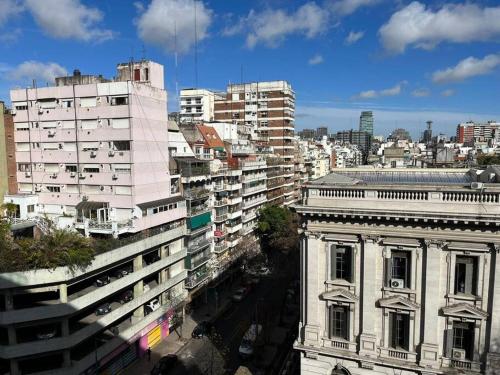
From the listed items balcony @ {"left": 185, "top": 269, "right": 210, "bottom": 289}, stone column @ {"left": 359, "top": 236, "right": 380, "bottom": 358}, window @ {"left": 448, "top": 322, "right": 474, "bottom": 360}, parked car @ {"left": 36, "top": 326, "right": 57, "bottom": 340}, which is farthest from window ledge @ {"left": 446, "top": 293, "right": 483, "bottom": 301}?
balcony @ {"left": 185, "top": 269, "right": 210, "bottom": 289}

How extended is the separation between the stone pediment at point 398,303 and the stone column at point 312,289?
4194 millimetres

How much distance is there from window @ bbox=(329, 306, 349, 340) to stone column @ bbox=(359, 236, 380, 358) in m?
1.11

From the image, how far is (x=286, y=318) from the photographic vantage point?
5544 centimetres

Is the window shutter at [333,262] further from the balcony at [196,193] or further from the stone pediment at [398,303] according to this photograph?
the balcony at [196,193]

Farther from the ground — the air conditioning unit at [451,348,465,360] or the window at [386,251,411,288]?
the window at [386,251,411,288]

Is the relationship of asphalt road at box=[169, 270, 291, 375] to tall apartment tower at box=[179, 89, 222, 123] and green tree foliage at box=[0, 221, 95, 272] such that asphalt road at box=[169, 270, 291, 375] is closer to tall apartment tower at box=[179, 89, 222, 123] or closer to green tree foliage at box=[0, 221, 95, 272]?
green tree foliage at box=[0, 221, 95, 272]

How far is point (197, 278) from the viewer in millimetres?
57469

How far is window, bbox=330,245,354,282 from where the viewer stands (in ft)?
87.5

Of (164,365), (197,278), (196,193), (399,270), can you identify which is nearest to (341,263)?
(399,270)

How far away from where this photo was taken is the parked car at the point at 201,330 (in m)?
50.5

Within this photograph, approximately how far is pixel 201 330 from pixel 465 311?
112 feet

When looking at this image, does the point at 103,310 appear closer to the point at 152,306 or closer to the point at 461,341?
the point at 152,306

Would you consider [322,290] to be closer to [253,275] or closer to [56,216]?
[56,216]

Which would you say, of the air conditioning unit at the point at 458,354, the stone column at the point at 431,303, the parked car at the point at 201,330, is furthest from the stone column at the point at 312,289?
the parked car at the point at 201,330
